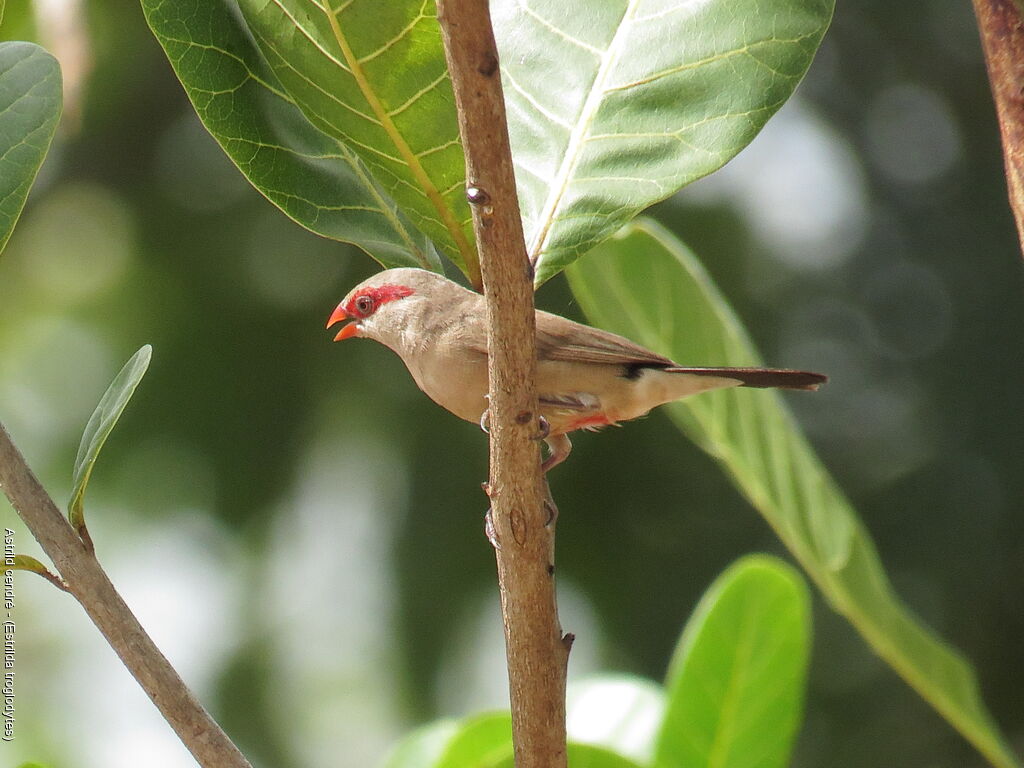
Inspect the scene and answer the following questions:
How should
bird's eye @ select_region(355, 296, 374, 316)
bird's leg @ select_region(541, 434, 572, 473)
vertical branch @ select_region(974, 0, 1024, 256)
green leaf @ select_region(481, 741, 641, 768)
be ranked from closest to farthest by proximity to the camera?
vertical branch @ select_region(974, 0, 1024, 256)
green leaf @ select_region(481, 741, 641, 768)
bird's leg @ select_region(541, 434, 572, 473)
bird's eye @ select_region(355, 296, 374, 316)

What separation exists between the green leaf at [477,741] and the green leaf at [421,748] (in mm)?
260

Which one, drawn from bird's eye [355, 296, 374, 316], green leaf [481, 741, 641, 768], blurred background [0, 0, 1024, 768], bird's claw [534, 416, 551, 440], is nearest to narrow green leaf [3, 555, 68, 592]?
bird's claw [534, 416, 551, 440]

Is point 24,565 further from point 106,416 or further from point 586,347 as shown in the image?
point 586,347

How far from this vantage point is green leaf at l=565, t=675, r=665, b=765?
86.1 inches

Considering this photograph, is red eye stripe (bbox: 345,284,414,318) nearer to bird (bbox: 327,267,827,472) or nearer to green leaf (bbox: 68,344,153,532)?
bird (bbox: 327,267,827,472)

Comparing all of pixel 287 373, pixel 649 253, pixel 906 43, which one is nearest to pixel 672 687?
pixel 649 253

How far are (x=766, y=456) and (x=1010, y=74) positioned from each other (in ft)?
3.36

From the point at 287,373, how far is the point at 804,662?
4.01 metres

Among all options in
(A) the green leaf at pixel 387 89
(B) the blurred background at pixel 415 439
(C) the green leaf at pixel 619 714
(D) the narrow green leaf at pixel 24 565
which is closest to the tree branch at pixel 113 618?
(D) the narrow green leaf at pixel 24 565

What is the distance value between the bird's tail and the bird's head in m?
0.63

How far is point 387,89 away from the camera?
51.6 inches

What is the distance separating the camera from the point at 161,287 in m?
5.62

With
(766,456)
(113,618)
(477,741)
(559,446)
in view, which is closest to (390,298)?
(559,446)

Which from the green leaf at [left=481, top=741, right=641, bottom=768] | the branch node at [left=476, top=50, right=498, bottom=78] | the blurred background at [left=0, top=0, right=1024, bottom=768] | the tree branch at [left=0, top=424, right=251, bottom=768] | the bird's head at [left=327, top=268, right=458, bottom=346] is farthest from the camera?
the blurred background at [left=0, top=0, right=1024, bottom=768]
